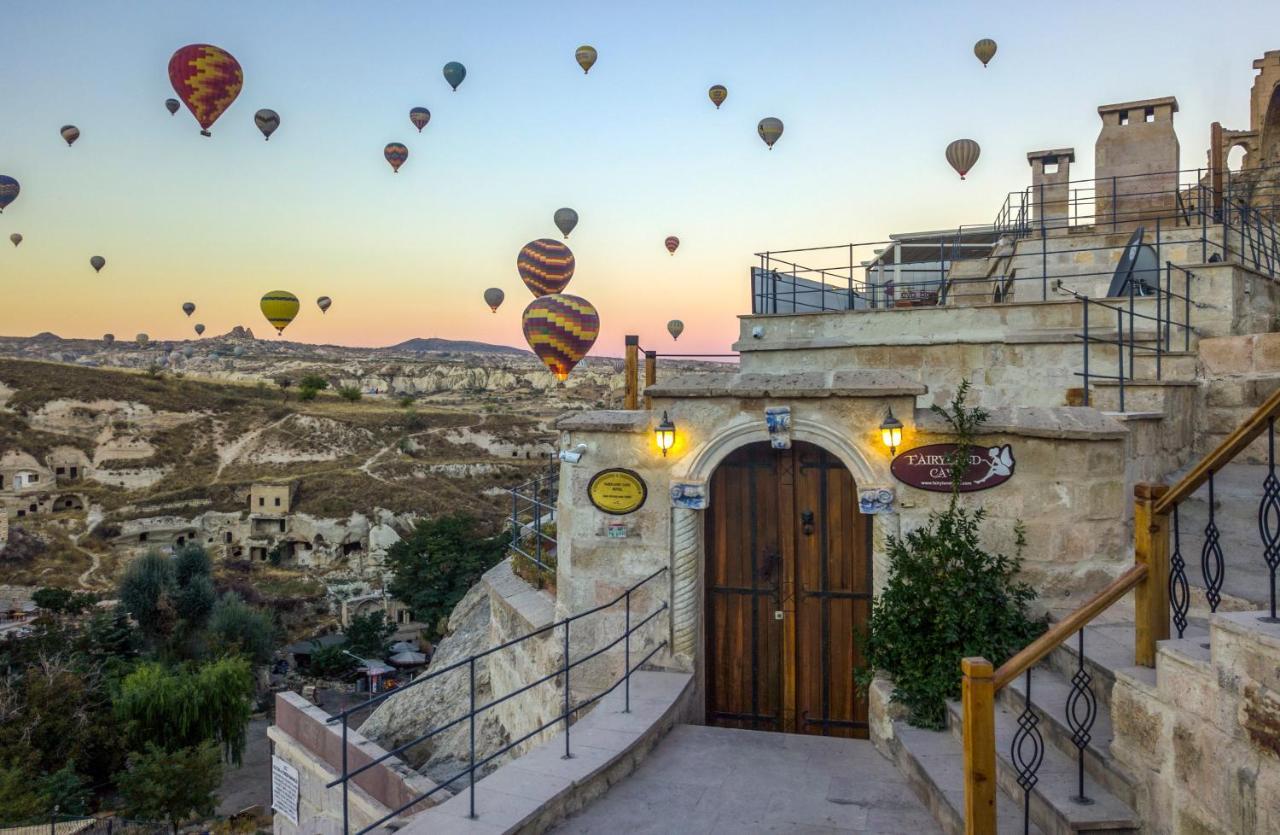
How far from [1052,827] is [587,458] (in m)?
4.80

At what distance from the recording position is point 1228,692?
3633mm

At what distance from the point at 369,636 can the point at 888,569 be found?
33838mm

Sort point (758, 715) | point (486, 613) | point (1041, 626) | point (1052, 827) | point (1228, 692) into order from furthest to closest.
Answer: point (486, 613) → point (758, 715) → point (1041, 626) → point (1052, 827) → point (1228, 692)

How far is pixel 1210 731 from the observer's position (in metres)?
3.76

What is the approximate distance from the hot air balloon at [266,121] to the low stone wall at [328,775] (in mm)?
33122

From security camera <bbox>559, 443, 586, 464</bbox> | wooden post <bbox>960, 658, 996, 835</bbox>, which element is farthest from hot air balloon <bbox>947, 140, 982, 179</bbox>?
wooden post <bbox>960, 658, 996, 835</bbox>

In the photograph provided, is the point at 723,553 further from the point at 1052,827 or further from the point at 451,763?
the point at 451,763

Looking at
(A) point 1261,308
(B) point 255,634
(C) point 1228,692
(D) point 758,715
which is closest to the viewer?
(C) point 1228,692

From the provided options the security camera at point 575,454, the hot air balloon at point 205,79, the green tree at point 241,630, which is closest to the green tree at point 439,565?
the green tree at point 241,630

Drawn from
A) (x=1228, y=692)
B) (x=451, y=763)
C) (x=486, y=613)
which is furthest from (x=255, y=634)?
(x=1228, y=692)

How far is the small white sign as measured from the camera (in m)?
12.6

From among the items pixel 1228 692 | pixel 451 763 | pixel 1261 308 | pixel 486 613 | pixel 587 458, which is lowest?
pixel 451 763

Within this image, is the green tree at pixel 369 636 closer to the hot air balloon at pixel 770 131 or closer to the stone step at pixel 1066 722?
the hot air balloon at pixel 770 131

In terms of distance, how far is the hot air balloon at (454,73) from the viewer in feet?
131
